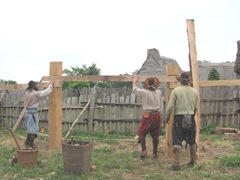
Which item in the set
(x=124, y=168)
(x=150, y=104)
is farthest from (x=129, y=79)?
(x=124, y=168)

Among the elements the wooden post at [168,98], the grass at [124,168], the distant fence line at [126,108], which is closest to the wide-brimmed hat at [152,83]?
the wooden post at [168,98]

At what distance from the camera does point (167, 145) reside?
7211 millimetres

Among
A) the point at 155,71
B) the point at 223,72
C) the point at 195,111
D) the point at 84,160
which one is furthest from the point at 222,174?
the point at 223,72

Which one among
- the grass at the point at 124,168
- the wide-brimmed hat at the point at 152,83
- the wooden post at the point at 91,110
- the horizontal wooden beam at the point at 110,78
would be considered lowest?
the grass at the point at 124,168

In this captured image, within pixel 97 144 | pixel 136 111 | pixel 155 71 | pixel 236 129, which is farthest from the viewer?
pixel 155 71

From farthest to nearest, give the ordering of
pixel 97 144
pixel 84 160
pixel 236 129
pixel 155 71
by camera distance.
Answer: pixel 155 71
pixel 236 129
pixel 97 144
pixel 84 160

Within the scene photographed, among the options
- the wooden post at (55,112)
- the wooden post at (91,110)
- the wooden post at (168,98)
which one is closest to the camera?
the wooden post at (168,98)

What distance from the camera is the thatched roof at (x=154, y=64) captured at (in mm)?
25761

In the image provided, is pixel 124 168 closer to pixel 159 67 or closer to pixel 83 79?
pixel 83 79

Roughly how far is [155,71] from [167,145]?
749 inches

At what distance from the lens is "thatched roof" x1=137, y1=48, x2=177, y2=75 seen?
2576 centimetres

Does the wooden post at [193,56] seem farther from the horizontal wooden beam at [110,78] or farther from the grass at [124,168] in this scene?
the grass at [124,168]

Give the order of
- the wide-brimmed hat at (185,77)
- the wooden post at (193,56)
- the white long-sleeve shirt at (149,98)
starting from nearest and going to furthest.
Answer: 1. the wide-brimmed hat at (185,77)
2. the wooden post at (193,56)
3. the white long-sleeve shirt at (149,98)

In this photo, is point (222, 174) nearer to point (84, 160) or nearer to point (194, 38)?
point (84, 160)
